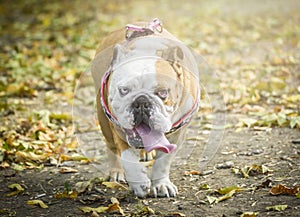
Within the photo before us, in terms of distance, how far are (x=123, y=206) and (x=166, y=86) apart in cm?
81

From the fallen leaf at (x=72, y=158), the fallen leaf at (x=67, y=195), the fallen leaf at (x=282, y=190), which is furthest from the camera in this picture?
the fallen leaf at (x=72, y=158)

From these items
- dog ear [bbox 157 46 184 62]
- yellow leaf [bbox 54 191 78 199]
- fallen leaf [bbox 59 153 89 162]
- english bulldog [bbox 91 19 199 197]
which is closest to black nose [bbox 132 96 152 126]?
english bulldog [bbox 91 19 199 197]

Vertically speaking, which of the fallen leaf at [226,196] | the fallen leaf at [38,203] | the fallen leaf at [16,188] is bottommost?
the fallen leaf at [16,188]

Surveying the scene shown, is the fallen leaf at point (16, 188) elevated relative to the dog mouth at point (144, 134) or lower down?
lower down

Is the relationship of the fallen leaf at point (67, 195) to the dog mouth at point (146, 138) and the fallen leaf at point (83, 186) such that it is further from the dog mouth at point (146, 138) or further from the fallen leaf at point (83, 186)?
the dog mouth at point (146, 138)

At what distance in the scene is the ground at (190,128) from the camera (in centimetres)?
390

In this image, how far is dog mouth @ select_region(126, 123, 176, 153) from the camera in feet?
11.8

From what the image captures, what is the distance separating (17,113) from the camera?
20.1ft

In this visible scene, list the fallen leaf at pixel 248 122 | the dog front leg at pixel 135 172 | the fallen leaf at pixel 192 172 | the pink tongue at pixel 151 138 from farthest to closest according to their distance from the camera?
the fallen leaf at pixel 248 122 < the fallen leaf at pixel 192 172 < the dog front leg at pixel 135 172 < the pink tongue at pixel 151 138

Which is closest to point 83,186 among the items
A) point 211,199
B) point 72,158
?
point 72,158

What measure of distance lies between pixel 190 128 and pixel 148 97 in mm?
2086

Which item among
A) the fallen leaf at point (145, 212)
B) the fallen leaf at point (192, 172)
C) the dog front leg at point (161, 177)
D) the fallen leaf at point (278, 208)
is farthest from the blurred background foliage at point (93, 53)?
the fallen leaf at point (278, 208)

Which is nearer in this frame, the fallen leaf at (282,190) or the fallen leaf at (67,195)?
the fallen leaf at (282,190)

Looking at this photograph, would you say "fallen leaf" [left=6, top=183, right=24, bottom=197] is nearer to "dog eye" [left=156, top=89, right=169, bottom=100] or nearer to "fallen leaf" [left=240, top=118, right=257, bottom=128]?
"dog eye" [left=156, top=89, right=169, bottom=100]
